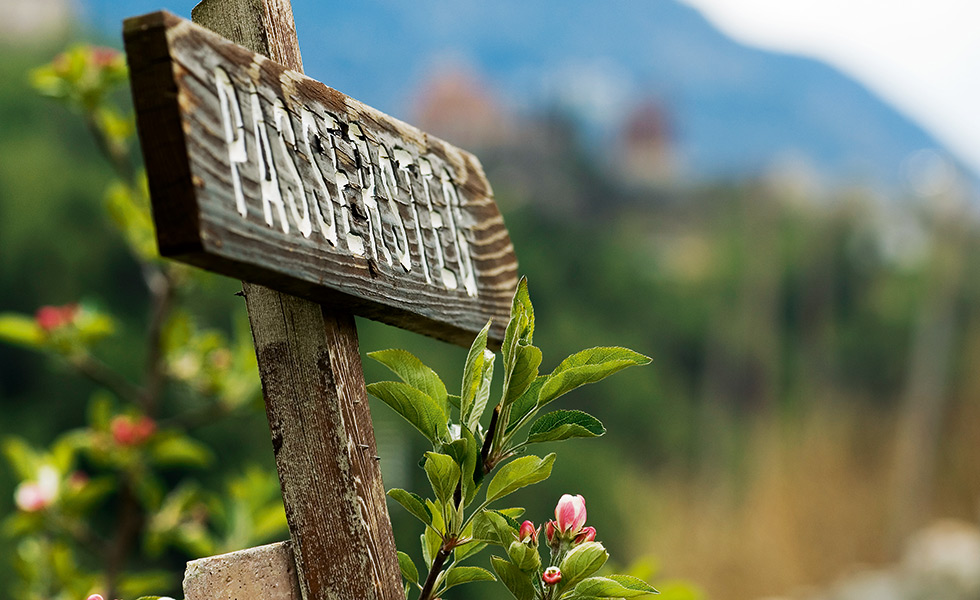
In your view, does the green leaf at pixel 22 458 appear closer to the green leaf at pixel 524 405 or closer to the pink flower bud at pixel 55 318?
the pink flower bud at pixel 55 318

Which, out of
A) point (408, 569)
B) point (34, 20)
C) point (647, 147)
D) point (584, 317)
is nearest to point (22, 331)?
point (408, 569)

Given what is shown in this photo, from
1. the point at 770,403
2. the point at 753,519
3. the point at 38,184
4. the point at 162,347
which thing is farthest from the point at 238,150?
the point at 770,403

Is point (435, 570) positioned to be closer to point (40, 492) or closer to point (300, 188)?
point (300, 188)

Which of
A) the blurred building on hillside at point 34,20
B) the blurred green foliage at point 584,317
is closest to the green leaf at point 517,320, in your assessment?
the blurred green foliage at point 584,317

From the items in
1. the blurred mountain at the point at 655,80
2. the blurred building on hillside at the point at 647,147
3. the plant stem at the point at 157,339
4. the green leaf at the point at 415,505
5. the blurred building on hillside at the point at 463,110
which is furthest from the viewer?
the blurred building on hillside at the point at 647,147

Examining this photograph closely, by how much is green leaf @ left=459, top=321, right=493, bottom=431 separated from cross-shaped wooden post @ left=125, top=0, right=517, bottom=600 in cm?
5

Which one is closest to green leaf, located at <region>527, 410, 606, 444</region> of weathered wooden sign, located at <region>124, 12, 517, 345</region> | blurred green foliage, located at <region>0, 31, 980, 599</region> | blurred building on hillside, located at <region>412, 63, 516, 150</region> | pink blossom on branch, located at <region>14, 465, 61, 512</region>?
weathered wooden sign, located at <region>124, 12, 517, 345</region>

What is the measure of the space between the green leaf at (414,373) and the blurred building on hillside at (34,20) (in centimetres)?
453

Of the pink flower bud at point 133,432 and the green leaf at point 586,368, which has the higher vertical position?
the pink flower bud at point 133,432

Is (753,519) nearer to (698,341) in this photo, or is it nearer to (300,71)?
(698,341)

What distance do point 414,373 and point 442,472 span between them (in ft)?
0.20

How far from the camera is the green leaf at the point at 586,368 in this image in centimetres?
46

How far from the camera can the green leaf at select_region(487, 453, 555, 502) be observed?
450 millimetres

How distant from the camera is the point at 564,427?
1.51 ft
